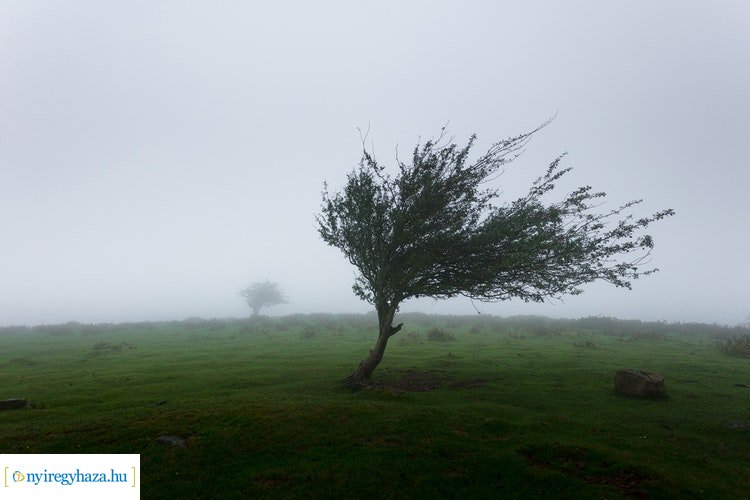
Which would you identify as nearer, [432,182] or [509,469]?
[509,469]

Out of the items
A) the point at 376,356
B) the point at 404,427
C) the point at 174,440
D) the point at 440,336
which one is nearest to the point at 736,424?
the point at 404,427

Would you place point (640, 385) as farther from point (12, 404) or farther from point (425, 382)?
point (12, 404)

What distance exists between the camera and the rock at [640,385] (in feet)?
62.8

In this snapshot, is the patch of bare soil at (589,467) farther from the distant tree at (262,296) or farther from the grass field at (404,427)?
the distant tree at (262,296)

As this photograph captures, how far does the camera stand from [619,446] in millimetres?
13008

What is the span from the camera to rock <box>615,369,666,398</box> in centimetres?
1914

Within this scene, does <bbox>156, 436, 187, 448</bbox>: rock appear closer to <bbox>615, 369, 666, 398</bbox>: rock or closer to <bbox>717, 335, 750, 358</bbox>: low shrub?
<bbox>615, 369, 666, 398</bbox>: rock

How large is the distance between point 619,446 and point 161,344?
5187cm

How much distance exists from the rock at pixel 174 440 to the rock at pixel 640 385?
20.5m

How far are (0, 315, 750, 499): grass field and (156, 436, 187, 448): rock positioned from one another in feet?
0.56

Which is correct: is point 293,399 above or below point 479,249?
below

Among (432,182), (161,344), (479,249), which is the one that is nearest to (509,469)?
(479,249)

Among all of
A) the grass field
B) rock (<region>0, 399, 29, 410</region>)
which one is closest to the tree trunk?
the grass field

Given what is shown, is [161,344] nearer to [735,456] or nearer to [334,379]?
[334,379]
